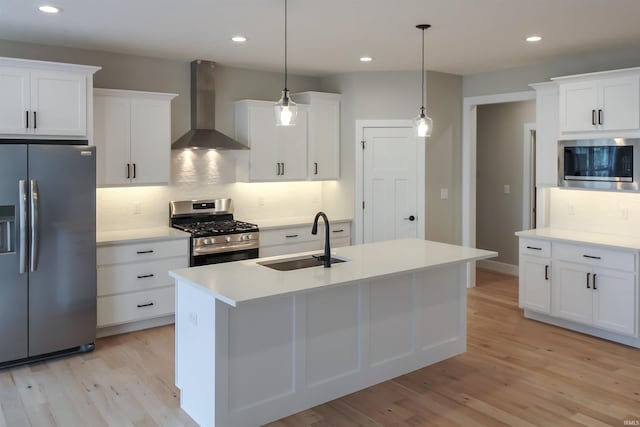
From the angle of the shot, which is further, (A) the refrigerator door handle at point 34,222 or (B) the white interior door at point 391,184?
(B) the white interior door at point 391,184

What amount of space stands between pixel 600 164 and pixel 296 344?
3.28m

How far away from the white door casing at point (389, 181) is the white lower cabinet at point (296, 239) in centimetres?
19

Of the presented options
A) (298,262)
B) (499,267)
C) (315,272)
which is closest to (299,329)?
(315,272)

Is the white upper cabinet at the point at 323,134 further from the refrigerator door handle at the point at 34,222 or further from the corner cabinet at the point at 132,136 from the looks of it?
the refrigerator door handle at the point at 34,222

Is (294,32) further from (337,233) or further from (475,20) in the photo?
(337,233)

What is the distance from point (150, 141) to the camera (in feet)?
16.8

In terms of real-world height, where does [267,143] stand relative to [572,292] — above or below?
above

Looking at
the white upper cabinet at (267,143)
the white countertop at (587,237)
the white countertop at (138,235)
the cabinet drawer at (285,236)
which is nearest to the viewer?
the white countertop at (587,237)

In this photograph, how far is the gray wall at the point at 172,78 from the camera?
484 cm

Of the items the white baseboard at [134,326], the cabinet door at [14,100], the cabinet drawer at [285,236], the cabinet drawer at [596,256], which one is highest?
the cabinet door at [14,100]

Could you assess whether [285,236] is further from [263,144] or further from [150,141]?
[150,141]

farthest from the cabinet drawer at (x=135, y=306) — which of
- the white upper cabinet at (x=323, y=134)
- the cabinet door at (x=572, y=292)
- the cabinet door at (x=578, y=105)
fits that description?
the cabinet door at (x=578, y=105)

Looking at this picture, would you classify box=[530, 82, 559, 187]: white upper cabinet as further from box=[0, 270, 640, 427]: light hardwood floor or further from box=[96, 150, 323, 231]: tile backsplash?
→ box=[96, 150, 323, 231]: tile backsplash

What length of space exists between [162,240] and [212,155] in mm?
1257
